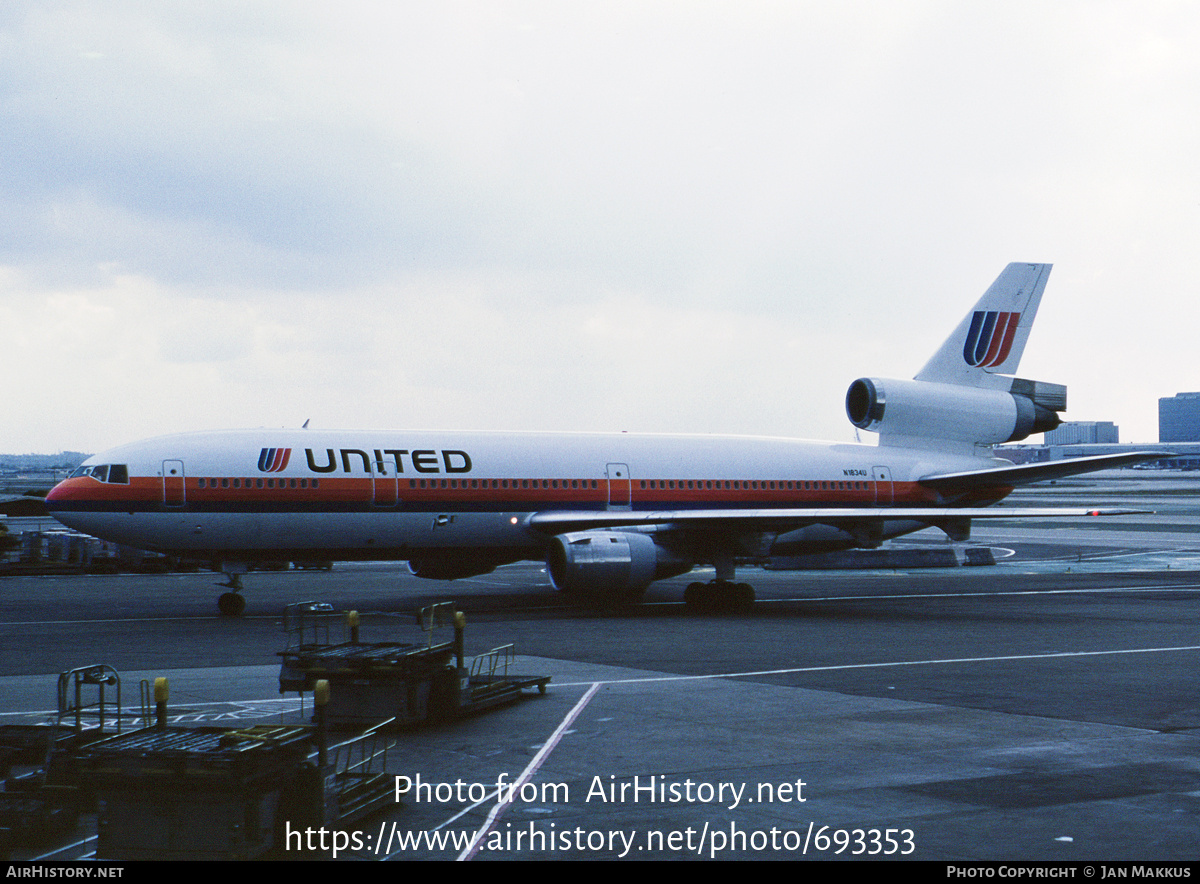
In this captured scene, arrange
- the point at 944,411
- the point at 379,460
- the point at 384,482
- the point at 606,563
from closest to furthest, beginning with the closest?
the point at 606,563 → the point at 384,482 → the point at 379,460 → the point at 944,411

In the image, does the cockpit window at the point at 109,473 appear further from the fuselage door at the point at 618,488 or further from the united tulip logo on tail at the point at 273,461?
the fuselage door at the point at 618,488

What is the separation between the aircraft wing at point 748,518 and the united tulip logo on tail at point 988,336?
9.33 m

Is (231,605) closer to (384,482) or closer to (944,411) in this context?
(384,482)

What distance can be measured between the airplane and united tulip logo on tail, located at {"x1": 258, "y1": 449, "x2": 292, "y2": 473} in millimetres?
34

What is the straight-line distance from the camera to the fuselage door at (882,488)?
3566 centimetres

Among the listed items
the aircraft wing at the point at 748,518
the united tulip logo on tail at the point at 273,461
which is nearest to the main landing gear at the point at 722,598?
the aircraft wing at the point at 748,518

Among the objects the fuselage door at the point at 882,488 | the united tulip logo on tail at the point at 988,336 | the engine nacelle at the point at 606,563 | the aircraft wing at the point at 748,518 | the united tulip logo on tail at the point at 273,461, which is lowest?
the engine nacelle at the point at 606,563

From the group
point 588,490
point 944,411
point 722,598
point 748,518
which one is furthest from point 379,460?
point 944,411

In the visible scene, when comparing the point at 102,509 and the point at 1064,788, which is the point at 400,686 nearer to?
the point at 1064,788

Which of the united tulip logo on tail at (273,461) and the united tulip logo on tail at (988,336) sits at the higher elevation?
the united tulip logo on tail at (988,336)

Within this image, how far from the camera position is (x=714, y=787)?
11359 mm

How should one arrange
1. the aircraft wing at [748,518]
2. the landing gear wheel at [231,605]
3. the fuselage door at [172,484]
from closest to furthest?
the fuselage door at [172,484]
the landing gear wheel at [231,605]
the aircraft wing at [748,518]

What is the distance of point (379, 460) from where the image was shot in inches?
1146

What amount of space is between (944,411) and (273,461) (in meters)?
20.4
